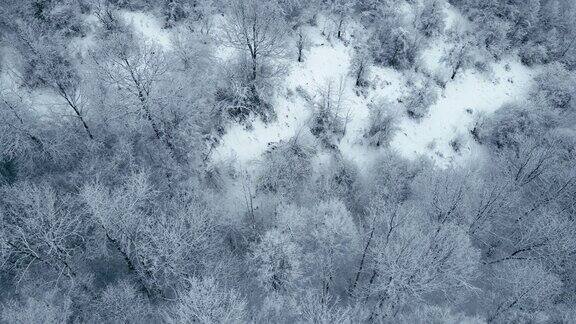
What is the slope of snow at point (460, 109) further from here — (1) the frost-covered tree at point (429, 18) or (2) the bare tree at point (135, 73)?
(2) the bare tree at point (135, 73)

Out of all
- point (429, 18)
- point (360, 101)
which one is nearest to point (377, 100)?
point (360, 101)

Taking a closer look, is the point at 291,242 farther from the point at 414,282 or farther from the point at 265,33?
the point at 265,33

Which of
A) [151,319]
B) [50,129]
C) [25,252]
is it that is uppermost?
[50,129]

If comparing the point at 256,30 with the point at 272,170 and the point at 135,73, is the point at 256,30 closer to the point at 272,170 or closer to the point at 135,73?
the point at 135,73

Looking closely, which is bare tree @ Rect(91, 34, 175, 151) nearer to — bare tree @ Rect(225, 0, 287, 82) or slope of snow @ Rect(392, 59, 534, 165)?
bare tree @ Rect(225, 0, 287, 82)

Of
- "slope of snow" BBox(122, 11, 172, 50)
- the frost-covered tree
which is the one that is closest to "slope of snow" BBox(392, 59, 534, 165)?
the frost-covered tree

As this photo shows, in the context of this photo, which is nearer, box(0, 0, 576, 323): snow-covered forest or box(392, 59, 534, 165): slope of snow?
box(0, 0, 576, 323): snow-covered forest

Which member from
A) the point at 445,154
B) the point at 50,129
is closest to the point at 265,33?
the point at 50,129

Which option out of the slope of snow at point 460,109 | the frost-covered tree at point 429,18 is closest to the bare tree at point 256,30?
the slope of snow at point 460,109
